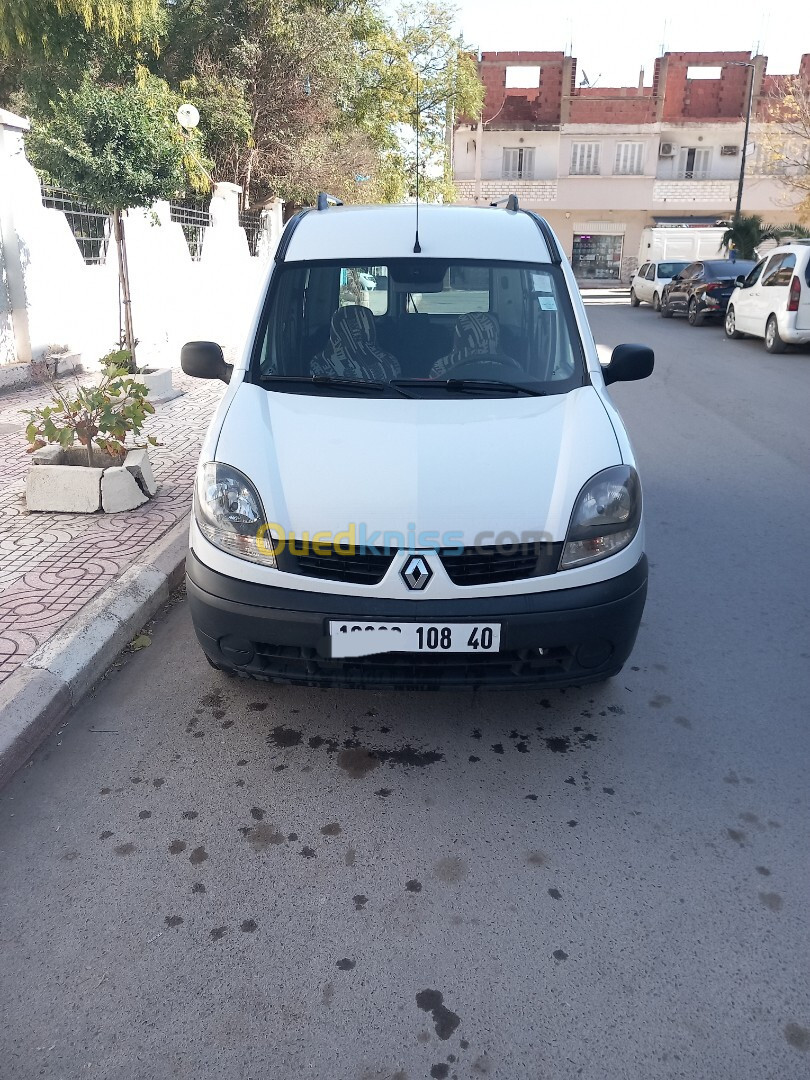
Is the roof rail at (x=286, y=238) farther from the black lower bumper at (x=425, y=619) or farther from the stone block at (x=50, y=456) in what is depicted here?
the stone block at (x=50, y=456)

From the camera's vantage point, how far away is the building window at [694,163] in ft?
166

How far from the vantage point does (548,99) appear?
5009cm

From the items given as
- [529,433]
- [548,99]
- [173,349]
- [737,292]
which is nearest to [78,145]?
[173,349]

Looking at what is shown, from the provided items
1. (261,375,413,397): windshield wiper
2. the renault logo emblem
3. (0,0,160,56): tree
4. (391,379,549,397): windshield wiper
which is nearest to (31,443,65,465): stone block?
(261,375,413,397): windshield wiper

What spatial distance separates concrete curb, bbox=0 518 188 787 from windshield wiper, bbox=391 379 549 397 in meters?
1.79

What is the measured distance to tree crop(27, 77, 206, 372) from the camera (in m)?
9.70

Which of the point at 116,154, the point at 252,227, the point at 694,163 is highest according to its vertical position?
the point at 694,163

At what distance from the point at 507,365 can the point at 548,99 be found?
53.2 metres

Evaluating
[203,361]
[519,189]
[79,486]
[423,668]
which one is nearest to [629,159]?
[519,189]

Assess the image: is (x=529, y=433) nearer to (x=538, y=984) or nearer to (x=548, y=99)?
(x=538, y=984)

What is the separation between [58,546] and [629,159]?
52.6 m

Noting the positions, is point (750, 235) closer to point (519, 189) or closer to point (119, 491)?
point (519, 189)

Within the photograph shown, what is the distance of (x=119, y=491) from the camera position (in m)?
5.71

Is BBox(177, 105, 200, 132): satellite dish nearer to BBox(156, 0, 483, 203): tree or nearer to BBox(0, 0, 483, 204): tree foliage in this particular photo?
BBox(0, 0, 483, 204): tree foliage
